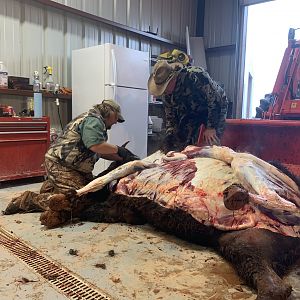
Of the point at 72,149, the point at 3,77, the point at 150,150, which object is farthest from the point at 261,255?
the point at 150,150

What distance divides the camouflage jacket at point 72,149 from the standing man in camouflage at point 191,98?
66cm

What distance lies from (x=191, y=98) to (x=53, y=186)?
1424mm

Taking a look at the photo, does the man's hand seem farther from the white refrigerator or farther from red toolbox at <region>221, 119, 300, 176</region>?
the white refrigerator

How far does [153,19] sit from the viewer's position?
6.14m

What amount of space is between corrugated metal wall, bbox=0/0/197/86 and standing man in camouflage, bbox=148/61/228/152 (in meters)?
2.31

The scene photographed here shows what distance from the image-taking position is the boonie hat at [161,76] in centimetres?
277

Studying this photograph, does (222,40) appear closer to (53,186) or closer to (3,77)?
(3,77)

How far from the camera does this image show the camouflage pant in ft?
8.37

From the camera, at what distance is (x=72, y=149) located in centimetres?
258

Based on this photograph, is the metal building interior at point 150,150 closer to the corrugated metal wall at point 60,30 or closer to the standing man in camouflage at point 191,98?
the corrugated metal wall at point 60,30

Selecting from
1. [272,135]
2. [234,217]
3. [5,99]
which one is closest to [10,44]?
[5,99]

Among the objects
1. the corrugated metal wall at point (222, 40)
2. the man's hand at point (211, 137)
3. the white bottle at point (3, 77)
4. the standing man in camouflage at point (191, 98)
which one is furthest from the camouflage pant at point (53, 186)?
the corrugated metal wall at point (222, 40)

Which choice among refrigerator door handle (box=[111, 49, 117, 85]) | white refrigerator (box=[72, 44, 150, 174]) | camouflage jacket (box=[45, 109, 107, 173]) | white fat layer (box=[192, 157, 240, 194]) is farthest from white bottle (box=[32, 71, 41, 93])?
white fat layer (box=[192, 157, 240, 194])

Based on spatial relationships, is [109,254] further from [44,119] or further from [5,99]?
[5,99]
